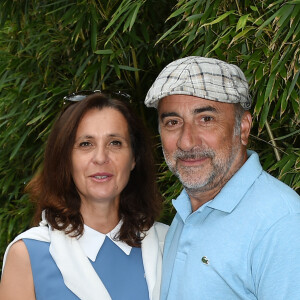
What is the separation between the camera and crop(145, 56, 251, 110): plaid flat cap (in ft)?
5.75

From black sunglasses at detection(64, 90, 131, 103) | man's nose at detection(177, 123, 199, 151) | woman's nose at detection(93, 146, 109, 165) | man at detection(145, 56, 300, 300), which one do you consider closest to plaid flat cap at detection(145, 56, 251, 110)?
man at detection(145, 56, 300, 300)

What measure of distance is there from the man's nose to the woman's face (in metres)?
0.39

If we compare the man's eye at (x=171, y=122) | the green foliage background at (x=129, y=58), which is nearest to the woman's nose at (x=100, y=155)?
the man's eye at (x=171, y=122)

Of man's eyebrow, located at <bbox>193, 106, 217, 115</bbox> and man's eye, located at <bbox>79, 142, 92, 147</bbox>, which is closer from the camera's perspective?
man's eyebrow, located at <bbox>193, 106, 217, 115</bbox>

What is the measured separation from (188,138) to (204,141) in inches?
2.0

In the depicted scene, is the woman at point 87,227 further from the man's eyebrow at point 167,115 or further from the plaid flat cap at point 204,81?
the plaid flat cap at point 204,81

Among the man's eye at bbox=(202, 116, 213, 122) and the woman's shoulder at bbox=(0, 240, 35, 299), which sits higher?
the man's eye at bbox=(202, 116, 213, 122)

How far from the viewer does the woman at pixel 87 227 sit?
204 cm

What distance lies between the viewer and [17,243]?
6.81 ft

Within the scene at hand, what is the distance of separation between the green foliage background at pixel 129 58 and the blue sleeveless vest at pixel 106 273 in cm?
73

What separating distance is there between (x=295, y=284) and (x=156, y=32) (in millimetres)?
2295

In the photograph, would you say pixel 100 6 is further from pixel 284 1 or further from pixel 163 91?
pixel 163 91

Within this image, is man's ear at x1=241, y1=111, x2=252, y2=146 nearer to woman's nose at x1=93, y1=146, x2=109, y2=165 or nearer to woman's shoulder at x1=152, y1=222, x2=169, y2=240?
woman's nose at x1=93, y1=146, x2=109, y2=165

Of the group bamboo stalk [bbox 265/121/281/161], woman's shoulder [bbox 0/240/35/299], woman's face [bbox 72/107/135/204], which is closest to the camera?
woman's shoulder [bbox 0/240/35/299]
